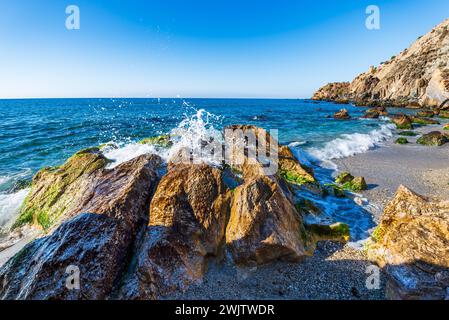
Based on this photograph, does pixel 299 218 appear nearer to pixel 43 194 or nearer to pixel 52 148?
pixel 43 194

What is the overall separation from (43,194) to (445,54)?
3580 inches

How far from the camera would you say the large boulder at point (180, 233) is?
4590 millimetres

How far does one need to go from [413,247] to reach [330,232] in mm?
1845

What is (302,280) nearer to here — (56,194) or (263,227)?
(263,227)

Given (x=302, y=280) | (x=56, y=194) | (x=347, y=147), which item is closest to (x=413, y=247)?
(x=302, y=280)

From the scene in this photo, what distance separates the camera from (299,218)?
6449mm

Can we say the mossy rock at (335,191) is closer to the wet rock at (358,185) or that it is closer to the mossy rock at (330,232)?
the wet rock at (358,185)

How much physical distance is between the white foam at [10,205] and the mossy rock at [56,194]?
19.4 inches

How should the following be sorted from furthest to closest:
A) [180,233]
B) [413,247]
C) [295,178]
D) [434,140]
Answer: [434,140]
[295,178]
[180,233]
[413,247]

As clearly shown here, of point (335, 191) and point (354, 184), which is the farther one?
point (354, 184)

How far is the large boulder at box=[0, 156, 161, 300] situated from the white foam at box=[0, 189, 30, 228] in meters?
5.54

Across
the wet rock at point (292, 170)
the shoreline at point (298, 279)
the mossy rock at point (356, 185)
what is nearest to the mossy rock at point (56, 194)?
the shoreline at point (298, 279)

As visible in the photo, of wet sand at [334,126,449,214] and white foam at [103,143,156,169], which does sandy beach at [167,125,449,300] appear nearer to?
wet sand at [334,126,449,214]

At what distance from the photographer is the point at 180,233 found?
5.30m
